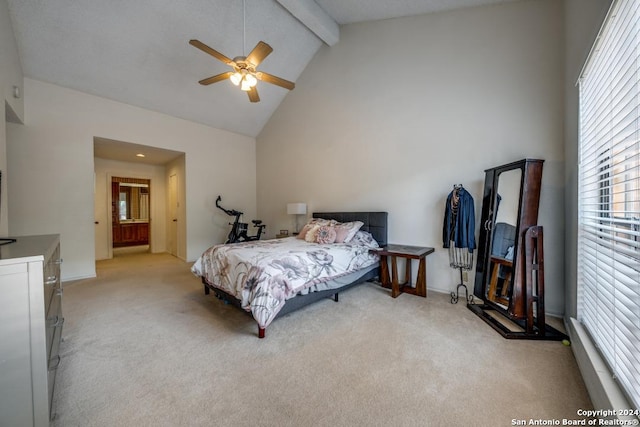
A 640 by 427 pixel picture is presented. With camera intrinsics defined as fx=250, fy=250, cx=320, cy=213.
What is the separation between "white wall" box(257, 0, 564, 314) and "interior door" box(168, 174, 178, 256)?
3.28 meters

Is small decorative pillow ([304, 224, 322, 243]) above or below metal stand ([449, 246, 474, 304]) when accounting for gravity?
above

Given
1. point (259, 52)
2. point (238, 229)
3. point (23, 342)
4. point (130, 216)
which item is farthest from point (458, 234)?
point (130, 216)

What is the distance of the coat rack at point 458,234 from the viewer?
302 cm

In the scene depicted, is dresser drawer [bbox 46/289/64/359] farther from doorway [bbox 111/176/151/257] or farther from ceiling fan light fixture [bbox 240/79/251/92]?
doorway [bbox 111/176/151/257]

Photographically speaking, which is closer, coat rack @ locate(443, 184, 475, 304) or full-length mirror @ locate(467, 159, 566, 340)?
full-length mirror @ locate(467, 159, 566, 340)

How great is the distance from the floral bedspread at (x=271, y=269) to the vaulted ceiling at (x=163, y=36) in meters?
3.25

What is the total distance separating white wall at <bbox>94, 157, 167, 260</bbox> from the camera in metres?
5.87

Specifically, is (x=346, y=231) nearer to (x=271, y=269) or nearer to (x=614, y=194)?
(x=271, y=269)

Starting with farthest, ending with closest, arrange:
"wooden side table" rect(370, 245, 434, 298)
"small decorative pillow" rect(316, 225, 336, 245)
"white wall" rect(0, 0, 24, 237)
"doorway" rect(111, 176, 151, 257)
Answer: "doorway" rect(111, 176, 151, 257)
"small decorative pillow" rect(316, 225, 336, 245)
"wooden side table" rect(370, 245, 434, 298)
"white wall" rect(0, 0, 24, 237)

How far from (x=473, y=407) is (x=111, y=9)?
5530mm

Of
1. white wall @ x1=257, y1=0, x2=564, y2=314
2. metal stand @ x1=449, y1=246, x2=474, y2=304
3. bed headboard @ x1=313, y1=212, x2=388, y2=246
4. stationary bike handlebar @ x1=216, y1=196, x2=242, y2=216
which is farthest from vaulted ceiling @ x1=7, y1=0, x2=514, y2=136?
metal stand @ x1=449, y1=246, x2=474, y2=304

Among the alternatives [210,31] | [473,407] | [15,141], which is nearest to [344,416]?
[473,407]

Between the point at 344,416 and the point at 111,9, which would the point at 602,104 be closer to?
the point at 344,416

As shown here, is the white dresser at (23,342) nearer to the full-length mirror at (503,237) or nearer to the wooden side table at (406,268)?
the wooden side table at (406,268)
